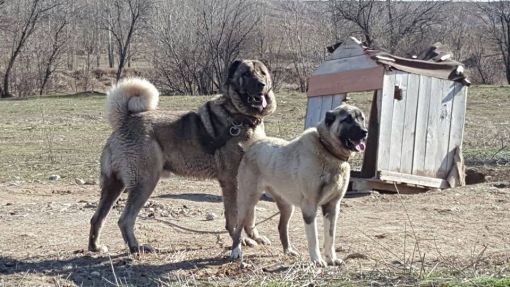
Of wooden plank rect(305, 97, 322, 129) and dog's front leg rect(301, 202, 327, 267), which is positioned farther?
wooden plank rect(305, 97, 322, 129)

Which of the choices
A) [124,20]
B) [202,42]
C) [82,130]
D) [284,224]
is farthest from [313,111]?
[124,20]

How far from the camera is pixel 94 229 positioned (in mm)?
7512

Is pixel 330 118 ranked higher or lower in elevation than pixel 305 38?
lower

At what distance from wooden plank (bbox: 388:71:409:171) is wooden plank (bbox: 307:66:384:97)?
1.10 ft

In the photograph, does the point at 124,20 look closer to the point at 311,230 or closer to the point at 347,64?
the point at 347,64

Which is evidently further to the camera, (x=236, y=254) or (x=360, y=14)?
(x=360, y=14)

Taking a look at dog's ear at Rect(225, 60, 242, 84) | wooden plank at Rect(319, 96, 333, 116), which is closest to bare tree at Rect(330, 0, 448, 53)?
wooden plank at Rect(319, 96, 333, 116)

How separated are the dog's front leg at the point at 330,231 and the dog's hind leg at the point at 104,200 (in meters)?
2.09

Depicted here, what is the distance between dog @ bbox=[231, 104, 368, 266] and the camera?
6504mm

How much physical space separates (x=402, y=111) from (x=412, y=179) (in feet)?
3.35

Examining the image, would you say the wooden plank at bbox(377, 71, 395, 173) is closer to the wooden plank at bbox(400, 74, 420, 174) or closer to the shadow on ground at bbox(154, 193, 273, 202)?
the wooden plank at bbox(400, 74, 420, 174)

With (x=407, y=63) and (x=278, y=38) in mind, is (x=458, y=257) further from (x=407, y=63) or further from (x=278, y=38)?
(x=278, y=38)

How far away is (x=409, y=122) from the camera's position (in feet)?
39.5

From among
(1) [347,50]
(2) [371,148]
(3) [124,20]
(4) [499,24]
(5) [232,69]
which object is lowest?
(2) [371,148]
